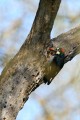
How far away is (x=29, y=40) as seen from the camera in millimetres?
2287

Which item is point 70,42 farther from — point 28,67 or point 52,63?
point 28,67

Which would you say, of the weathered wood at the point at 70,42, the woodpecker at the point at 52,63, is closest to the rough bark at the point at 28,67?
the woodpecker at the point at 52,63

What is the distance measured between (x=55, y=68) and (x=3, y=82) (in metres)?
0.38

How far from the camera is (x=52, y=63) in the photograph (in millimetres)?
2357

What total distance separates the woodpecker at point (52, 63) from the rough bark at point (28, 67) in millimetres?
43

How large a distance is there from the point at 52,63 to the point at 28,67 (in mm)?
180

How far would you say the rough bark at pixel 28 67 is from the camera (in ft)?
7.06

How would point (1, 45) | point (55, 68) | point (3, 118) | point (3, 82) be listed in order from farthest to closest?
point (1, 45) → point (55, 68) → point (3, 82) → point (3, 118)

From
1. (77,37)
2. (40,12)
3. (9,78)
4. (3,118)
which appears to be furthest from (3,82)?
(77,37)

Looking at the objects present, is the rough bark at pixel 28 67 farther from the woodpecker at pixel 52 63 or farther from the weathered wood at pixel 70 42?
the weathered wood at pixel 70 42

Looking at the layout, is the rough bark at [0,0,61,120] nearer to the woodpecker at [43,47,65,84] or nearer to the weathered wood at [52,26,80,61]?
the woodpecker at [43,47,65,84]

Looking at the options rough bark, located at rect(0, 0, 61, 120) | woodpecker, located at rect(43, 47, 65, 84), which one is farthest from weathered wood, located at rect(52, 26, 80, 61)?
rough bark, located at rect(0, 0, 61, 120)

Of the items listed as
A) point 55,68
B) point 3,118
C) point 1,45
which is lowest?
point 3,118

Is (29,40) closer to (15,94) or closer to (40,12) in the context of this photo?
(40,12)
